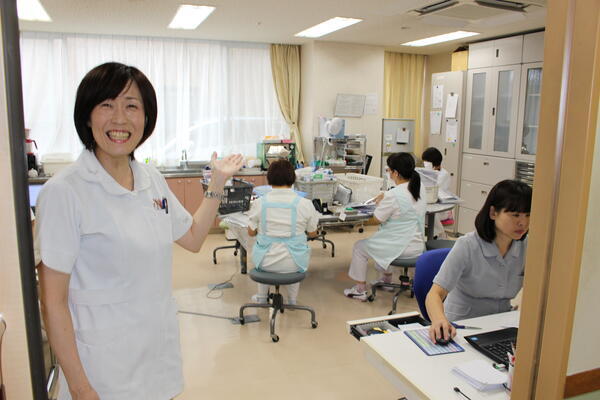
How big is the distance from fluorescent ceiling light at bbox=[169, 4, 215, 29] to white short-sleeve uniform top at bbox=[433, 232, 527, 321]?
348cm

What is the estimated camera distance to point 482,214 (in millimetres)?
1967

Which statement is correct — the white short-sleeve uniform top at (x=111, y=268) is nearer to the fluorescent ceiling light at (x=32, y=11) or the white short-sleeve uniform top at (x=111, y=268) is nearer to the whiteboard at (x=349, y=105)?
the fluorescent ceiling light at (x=32, y=11)

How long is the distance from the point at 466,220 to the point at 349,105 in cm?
223

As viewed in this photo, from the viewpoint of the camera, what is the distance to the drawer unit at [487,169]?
17.8 feet

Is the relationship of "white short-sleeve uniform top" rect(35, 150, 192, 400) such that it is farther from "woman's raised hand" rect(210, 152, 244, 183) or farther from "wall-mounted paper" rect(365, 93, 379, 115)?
"wall-mounted paper" rect(365, 93, 379, 115)

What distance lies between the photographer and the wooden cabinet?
5805 mm

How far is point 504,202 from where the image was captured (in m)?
1.86

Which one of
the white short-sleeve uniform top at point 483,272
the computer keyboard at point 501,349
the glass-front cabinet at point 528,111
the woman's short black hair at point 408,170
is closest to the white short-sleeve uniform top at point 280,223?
the woman's short black hair at point 408,170

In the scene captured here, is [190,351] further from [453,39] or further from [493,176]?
[453,39]

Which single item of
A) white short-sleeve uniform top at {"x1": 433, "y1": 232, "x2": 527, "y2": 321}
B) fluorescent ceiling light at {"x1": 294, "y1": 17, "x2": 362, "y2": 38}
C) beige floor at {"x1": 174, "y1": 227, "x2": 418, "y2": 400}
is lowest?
beige floor at {"x1": 174, "y1": 227, "x2": 418, "y2": 400}

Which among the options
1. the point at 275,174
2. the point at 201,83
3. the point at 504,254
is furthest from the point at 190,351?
the point at 201,83

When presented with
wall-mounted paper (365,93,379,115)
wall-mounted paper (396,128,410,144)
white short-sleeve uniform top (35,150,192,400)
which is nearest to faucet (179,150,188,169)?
wall-mounted paper (365,93,379,115)

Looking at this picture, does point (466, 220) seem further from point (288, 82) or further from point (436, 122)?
point (288, 82)

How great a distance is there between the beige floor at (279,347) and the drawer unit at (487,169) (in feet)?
7.95
